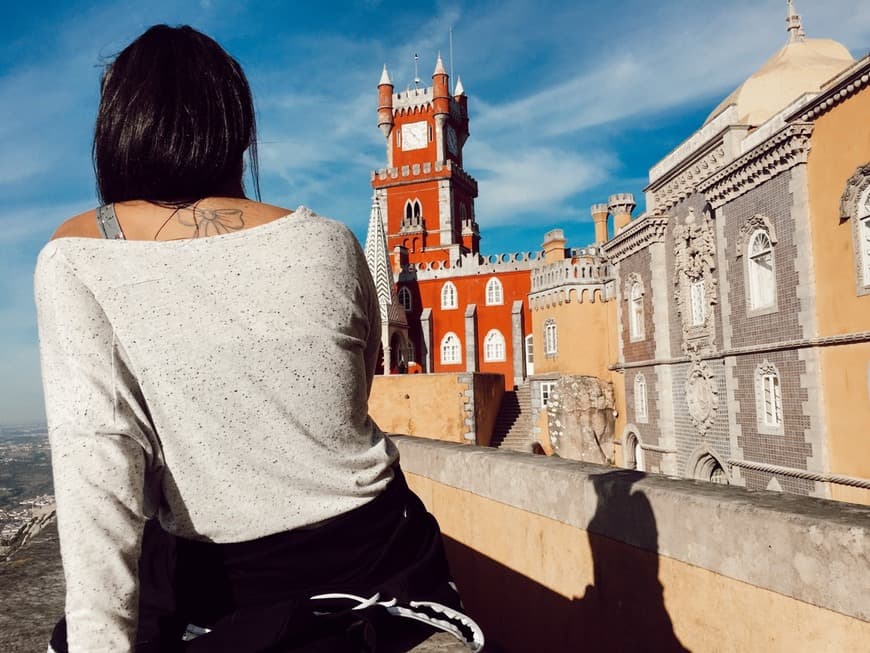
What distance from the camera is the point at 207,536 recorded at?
1.17 m

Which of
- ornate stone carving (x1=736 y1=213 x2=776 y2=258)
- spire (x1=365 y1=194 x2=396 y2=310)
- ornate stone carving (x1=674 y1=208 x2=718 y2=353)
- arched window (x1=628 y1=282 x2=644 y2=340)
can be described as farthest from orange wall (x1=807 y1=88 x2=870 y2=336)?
spire (x1=365 y1=194 x2=396 y2=310)

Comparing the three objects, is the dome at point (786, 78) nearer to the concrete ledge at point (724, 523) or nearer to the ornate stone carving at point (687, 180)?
the ornate stone carving at point (687, 180)

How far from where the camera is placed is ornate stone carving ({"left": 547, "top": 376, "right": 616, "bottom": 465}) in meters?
23.6

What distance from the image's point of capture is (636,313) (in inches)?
849

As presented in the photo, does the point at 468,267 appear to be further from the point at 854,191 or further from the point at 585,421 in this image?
the point at 854,191

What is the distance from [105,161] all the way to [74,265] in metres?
0.28

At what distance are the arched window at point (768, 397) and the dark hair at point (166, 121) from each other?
14501 millimetres

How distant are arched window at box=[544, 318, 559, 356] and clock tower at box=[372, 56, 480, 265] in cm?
1204

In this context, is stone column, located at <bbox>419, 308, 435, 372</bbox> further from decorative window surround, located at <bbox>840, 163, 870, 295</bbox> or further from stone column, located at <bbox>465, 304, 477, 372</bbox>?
decorative window surround, located at <bbox>840, 163, 870, 295</bbox>

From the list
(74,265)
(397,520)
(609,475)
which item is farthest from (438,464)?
(74,265)

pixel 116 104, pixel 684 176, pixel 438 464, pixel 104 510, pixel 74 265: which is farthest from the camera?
pixel 684 176

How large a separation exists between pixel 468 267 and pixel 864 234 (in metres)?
27.4

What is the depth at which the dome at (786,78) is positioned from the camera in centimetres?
1584

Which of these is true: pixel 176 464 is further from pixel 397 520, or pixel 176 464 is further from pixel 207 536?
pixel 397 520
